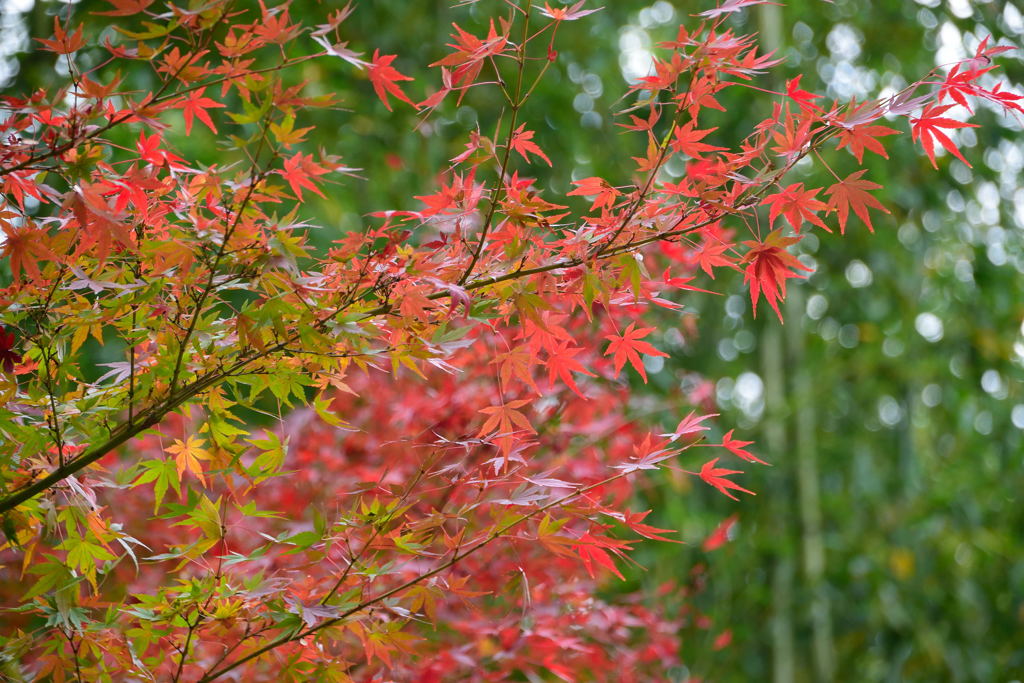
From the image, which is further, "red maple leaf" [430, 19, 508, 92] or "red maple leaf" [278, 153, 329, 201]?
"red maple leaf" [278, 153, 329, 201]

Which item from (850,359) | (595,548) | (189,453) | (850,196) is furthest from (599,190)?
(850,359)

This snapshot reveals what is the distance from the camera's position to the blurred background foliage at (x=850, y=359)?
251cm

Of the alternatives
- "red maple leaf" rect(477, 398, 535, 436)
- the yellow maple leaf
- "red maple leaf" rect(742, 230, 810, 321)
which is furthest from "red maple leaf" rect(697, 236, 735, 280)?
the yellow maple leaf

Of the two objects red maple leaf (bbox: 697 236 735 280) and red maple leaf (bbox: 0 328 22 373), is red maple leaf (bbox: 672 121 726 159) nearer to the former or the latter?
red maple leaf (bbox: 697 236 735 280)

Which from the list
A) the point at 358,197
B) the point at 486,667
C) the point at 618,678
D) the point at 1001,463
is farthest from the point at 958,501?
the point at 358,197

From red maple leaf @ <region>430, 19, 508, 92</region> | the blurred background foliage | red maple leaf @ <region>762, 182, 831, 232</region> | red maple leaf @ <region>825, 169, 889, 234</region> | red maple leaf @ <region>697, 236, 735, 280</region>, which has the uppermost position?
red maple leaf @ <region>430, 19, 508, 92</region>

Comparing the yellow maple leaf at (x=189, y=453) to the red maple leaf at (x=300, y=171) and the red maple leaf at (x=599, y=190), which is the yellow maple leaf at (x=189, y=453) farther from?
the red maple leaf at (x=599, y=190)

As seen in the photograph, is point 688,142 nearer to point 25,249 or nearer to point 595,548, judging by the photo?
point 595,548

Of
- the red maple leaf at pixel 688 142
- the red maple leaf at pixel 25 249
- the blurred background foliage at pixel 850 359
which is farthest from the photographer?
the blurred background foliage at pixel 850 359

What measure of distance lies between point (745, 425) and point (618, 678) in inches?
52.8

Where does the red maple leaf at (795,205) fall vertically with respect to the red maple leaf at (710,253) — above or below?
above

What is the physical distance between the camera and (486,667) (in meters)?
1.37

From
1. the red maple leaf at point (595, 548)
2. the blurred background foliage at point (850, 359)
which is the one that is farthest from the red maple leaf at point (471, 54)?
the blurred background foliage at point (850, 359)

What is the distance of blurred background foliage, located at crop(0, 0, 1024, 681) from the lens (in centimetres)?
251
